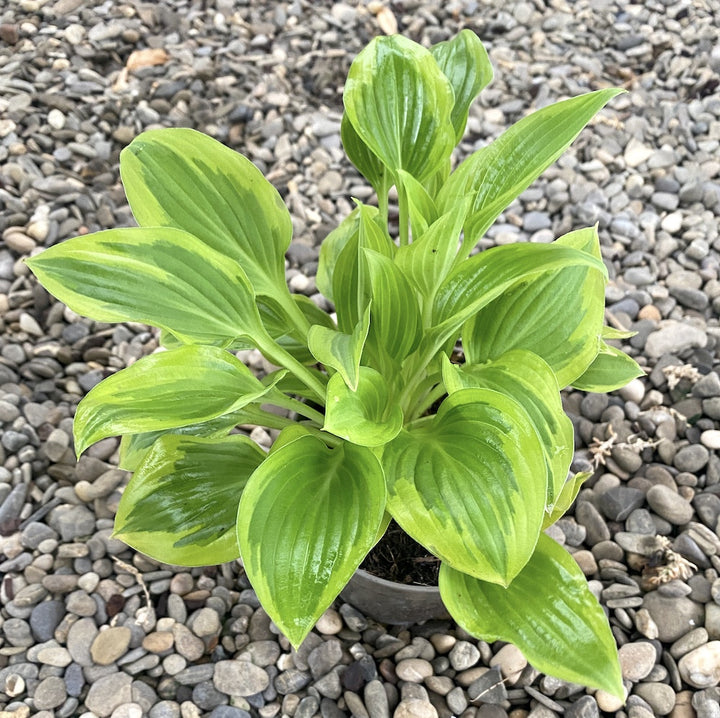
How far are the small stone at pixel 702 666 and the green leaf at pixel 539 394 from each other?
0.54 meters

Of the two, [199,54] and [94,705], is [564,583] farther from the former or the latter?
[199,54]

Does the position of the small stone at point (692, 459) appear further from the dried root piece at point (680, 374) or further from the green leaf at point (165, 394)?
the green leaf at point (165, 394)

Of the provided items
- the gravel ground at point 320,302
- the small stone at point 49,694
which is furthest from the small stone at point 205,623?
the small stone at point 49,694

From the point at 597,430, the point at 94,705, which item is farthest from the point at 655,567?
the point at 94,705

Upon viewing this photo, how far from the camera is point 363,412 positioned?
0.97 meters

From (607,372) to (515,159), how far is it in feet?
1.31

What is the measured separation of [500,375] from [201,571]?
73 centimetres

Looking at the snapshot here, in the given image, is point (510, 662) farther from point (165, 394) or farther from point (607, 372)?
point (165, 394)

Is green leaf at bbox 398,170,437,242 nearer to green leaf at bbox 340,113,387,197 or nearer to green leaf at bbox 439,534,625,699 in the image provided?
green leaf at bbox 340,113,387,197

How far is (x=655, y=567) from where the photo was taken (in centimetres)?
138

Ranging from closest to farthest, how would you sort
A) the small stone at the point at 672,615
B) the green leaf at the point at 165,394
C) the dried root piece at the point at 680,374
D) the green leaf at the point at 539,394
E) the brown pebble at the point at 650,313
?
the green leaf at the point at 165,394
the green leaf at the point at 539,394
the small stone at the point at 672,615
the dried root piece at the point at 680,374
the brown pebble at the point at 650,313

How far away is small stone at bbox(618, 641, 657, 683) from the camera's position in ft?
4.11

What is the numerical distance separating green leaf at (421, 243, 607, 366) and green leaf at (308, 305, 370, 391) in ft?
0.39

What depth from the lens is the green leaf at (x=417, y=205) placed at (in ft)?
3.44
